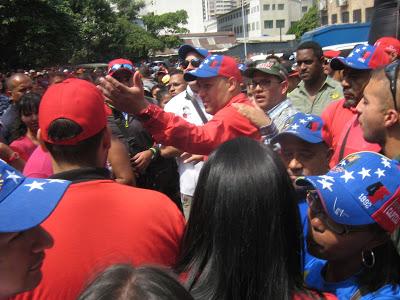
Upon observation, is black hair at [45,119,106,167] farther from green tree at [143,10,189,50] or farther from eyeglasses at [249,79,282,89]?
green tree at [143,10,189,50]

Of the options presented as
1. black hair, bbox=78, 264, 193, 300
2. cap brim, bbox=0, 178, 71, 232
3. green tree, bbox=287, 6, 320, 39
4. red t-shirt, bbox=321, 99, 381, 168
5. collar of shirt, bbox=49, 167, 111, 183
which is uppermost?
cap brim, bbox=0, 178, 71, 232

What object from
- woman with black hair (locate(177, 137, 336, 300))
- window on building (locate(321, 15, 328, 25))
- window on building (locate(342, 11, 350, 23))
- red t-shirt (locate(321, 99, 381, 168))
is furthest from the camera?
window on building (locate(321, 15, 328, 25))

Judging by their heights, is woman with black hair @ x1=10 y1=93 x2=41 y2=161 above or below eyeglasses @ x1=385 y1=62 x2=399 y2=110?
below

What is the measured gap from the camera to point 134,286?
975 mm

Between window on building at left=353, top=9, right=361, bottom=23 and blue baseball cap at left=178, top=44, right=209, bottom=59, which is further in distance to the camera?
window on building at left=353, top=9, right=361, bottom=23

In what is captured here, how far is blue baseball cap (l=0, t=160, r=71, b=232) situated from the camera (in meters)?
1.29

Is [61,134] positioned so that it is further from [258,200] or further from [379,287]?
[379,287]

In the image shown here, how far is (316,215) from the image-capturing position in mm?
1764

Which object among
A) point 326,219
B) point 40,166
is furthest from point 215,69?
point 326,219

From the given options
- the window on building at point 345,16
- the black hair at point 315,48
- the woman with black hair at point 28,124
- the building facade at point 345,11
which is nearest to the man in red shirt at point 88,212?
the woman with black hair at point 28,124

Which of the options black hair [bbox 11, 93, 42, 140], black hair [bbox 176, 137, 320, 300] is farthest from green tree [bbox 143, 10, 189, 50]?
black hair [bbox 176, 137, 320, 300]

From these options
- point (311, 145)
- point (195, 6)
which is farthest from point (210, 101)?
point (195, 6)

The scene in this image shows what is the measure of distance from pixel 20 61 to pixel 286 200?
29.9 metres

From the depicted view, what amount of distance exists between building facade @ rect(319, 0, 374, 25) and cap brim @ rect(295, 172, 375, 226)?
40848 millimetres
